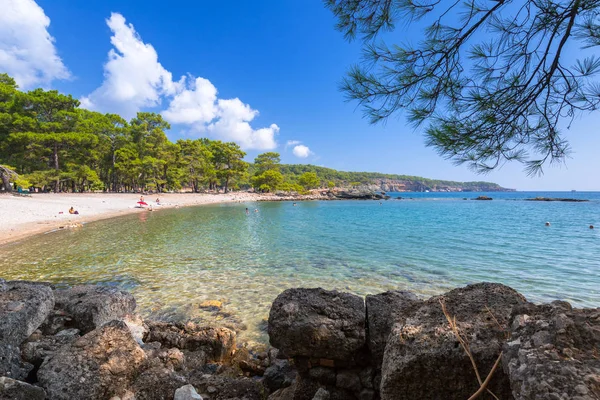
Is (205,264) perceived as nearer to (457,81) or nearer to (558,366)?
(457,81)

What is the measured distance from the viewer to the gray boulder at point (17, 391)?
2094 mm

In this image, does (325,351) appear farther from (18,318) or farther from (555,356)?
(18,318)

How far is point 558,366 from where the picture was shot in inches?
44.8

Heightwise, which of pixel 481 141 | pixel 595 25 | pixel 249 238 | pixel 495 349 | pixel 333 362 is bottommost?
pixel 249 238

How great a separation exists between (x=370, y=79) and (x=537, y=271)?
10517 mm

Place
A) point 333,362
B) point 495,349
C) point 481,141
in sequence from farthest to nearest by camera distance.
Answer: point 481,141 < point 333,362 < point 495,349

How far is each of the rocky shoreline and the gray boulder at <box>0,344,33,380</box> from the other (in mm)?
14

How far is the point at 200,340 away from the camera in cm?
414

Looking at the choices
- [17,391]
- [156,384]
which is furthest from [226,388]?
[17,391]

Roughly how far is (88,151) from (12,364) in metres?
49.0

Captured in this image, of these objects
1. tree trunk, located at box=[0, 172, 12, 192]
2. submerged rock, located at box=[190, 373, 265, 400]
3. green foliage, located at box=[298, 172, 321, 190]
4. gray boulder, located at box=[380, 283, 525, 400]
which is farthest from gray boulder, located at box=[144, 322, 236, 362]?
green foliage, located at box=[298, 172, 321, 190]

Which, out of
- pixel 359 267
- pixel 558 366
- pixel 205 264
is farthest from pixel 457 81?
pixel 205 264

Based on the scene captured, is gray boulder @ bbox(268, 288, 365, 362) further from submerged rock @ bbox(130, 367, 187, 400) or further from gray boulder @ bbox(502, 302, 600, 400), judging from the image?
gray boulder @ bbox(502, 302, 600, 400)

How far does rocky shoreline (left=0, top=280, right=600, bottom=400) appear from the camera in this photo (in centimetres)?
132
